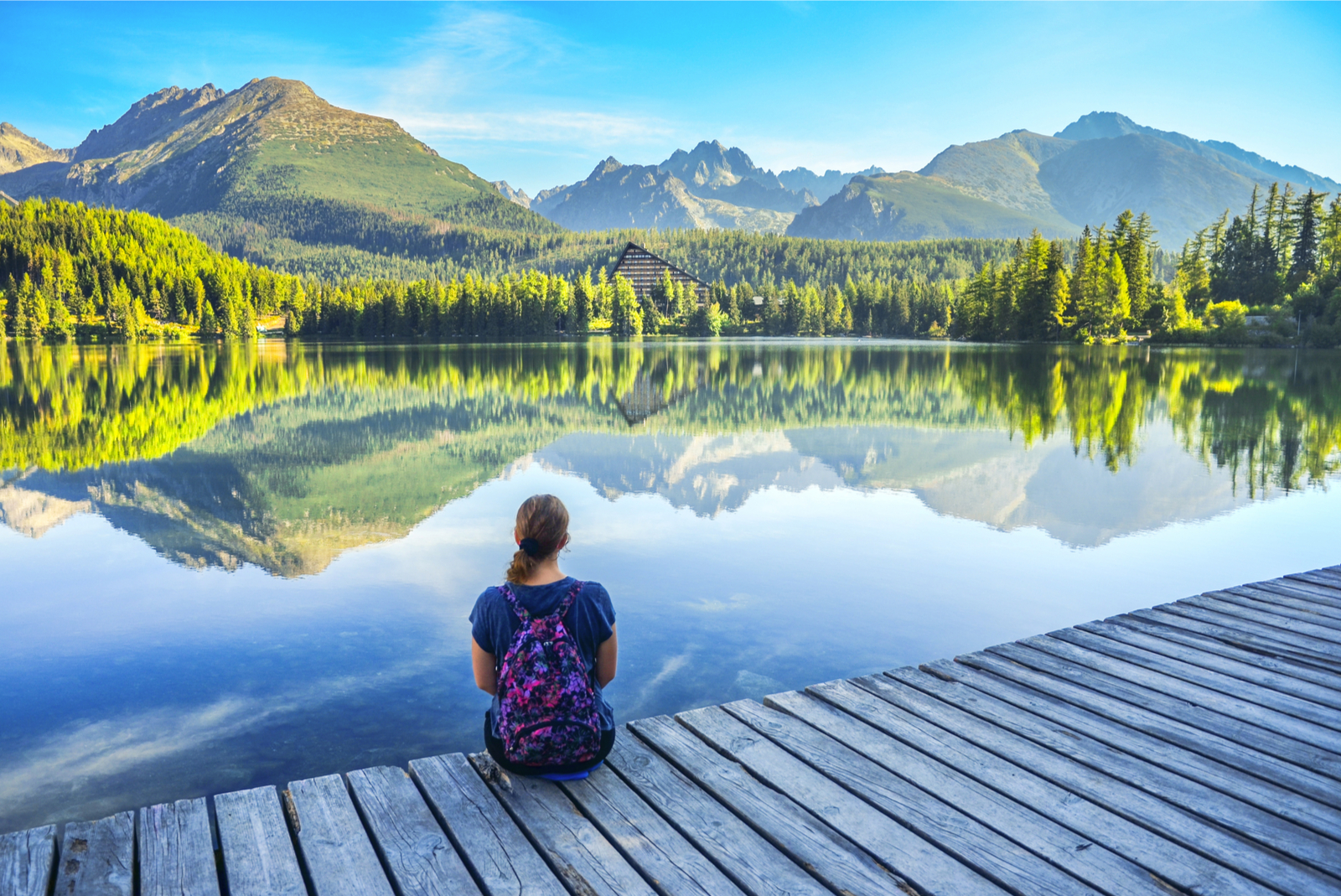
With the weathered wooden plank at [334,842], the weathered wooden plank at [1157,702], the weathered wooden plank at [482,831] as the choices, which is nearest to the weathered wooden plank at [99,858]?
the weathered wooden plank at [334,842]

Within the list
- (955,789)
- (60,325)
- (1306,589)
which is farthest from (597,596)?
(60,325)

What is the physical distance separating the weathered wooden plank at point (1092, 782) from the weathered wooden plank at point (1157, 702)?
80 centimetres

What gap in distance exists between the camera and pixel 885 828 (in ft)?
12.5

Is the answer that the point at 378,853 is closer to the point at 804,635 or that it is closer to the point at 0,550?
the point at 804,635

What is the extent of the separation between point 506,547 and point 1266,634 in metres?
8.80

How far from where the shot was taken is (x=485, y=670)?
13.7ft

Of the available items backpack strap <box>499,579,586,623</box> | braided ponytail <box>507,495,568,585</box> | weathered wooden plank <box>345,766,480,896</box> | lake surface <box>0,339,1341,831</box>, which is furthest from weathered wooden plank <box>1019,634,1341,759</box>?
weathered wooden plank <box>345,766,480,896</box>

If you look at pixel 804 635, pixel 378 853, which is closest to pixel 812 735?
pixel 378 853

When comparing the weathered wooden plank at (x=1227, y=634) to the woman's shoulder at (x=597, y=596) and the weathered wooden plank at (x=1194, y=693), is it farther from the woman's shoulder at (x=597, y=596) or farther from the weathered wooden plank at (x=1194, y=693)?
the woman's shoulder at (x=597, y=596)

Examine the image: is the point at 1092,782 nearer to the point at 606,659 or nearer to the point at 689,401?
the point at 606,659

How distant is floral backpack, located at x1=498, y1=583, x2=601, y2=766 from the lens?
3.97 meters

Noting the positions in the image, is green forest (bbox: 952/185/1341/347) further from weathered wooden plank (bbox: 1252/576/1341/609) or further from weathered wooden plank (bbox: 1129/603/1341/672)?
weathered wooden plank (bbox: 1129/603/1341/672)

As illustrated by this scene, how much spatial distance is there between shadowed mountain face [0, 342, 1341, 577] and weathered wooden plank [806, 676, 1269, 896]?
813 cm

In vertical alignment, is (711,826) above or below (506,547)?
above
